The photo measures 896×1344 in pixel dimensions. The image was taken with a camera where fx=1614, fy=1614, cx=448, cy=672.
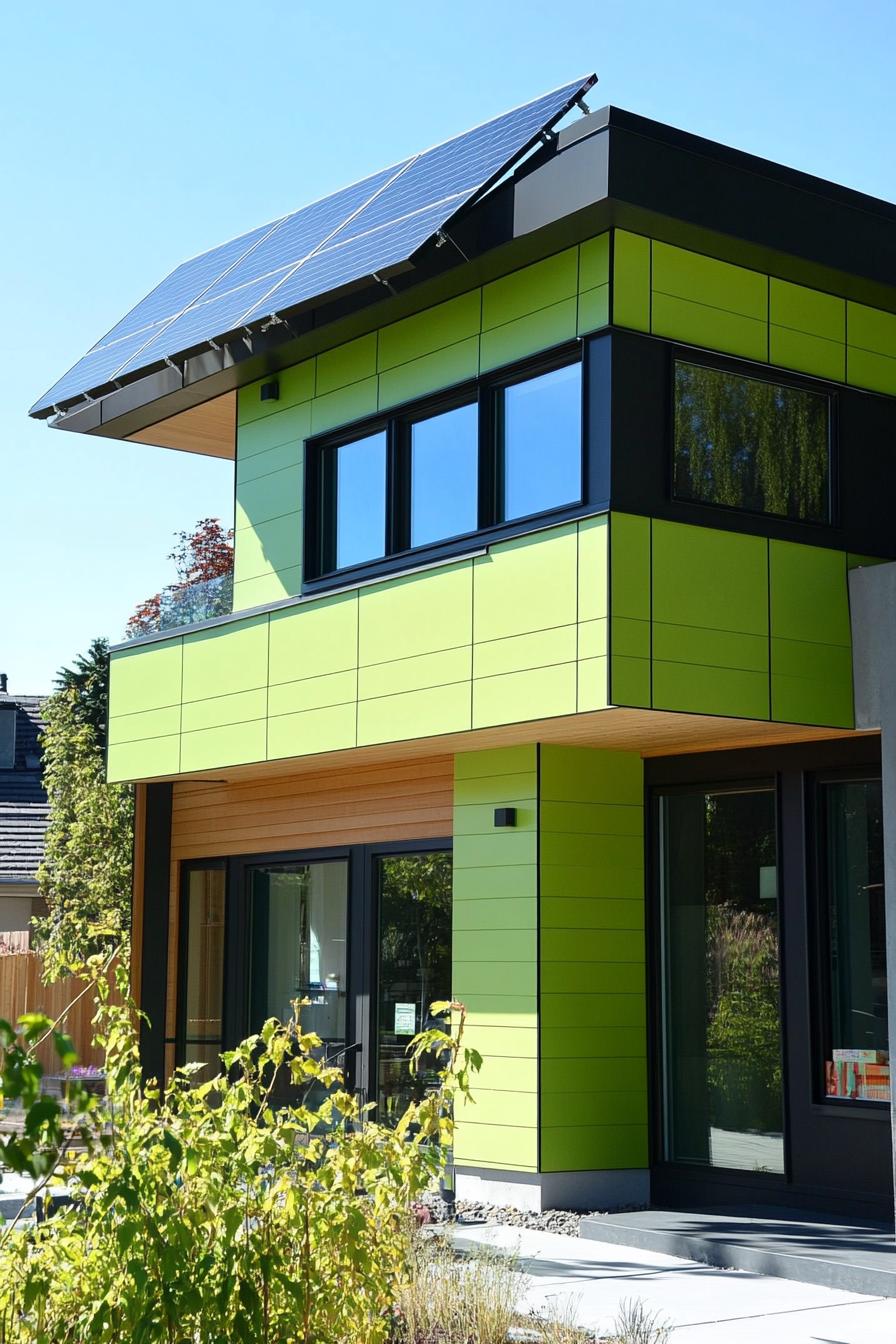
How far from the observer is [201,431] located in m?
15.6

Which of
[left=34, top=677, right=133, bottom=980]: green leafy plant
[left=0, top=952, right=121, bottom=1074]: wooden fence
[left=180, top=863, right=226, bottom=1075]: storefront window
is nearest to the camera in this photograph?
[left=180, top=863, right=226, bottom=1075]: storefront window

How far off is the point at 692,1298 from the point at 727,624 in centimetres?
419

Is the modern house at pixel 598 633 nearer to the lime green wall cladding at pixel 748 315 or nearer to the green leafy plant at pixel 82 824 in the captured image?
the lime green wall cladding at pixel 748 315

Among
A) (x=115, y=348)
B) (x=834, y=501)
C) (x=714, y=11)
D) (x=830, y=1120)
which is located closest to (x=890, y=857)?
(x=830, y=1120)

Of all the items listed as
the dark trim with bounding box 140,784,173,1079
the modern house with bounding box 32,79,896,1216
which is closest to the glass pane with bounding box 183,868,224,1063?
the dark trim with bounding box 140,784,173,1079

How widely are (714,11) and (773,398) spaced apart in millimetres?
2839

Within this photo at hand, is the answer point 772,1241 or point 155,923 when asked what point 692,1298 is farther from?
point 155,923

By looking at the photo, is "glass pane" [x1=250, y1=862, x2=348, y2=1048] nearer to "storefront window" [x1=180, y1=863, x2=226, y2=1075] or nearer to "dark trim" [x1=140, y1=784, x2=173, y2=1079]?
"storefront window" [x1=180, y1=863, x2=226, y2=1075]

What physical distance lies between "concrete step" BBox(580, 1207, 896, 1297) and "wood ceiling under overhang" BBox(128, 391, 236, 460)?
795 centimetres

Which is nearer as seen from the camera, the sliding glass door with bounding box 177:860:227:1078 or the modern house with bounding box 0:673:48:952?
the sliding glass door with bounding box 177:860:227:1078

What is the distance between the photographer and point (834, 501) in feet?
37.6

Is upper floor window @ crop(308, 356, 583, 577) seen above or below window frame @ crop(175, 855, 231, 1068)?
above

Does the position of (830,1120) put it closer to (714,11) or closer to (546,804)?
(546,804)

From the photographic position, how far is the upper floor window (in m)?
10.9
